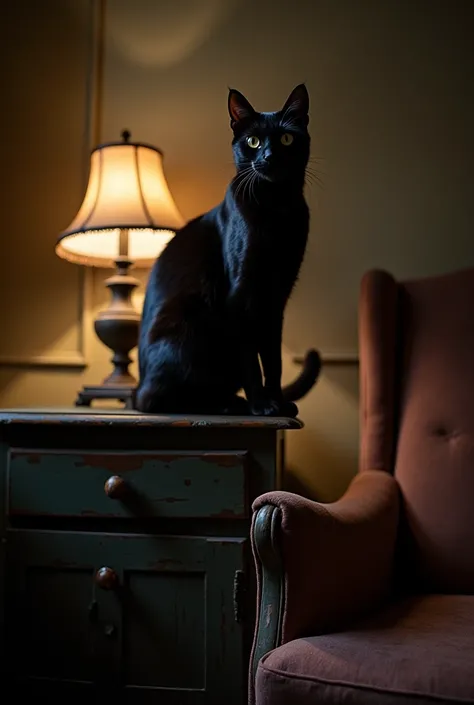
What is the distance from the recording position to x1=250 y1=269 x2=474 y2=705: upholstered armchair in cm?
78

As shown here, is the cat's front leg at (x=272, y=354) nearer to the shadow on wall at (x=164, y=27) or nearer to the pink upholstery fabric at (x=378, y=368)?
the pink upholstery fabric at (x=378, y=368)

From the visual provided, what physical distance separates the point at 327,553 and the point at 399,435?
1.39 feet

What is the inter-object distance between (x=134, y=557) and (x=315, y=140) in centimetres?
106

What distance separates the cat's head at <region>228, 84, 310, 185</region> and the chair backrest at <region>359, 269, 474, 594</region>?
312 mm

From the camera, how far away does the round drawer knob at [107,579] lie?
111 cm

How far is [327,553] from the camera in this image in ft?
3.11

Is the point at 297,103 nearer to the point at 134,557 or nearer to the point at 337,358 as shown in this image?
the point at 337,358

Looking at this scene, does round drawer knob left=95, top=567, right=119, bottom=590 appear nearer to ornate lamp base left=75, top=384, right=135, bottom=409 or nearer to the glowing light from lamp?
ornate lamp base left=75, top=384, right=135, bottom=409

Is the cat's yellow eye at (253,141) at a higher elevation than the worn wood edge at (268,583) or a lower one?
higher

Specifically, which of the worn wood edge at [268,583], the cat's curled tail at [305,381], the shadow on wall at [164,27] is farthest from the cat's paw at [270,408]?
the shadow on wall at [164,27]

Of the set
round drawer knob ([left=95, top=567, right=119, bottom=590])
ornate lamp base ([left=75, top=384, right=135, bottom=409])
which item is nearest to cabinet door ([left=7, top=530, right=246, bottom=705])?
round drawer knob ([left=95, top=567, right=119, bottom=590])

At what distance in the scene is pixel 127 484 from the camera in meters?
1.13

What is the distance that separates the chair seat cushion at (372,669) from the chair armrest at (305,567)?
5 cm

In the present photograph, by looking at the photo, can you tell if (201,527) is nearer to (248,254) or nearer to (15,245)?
(248,254)
